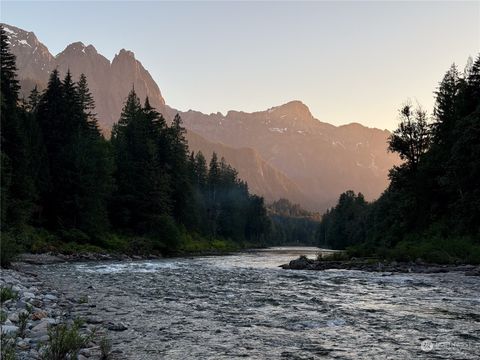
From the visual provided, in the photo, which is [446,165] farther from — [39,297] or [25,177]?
[25,177]

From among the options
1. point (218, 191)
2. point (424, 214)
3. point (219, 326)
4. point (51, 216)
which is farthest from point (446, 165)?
point (218, 191)

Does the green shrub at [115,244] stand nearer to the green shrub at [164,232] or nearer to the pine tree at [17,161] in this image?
the green shrub at [164,232]

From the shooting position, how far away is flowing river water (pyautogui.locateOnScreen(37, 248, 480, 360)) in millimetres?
9289

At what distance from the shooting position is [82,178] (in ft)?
166

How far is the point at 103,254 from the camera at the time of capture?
44.4 m

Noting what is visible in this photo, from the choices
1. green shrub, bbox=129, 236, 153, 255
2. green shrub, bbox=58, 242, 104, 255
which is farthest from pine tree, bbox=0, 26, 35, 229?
green shrub, bbox=129, 236, 153, 255

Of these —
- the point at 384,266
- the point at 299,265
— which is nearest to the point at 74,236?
the point at 299,265

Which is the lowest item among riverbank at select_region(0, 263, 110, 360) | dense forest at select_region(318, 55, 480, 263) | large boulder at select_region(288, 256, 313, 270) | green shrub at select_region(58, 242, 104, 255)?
large boulder at select_region(288, 256, 313, 270)

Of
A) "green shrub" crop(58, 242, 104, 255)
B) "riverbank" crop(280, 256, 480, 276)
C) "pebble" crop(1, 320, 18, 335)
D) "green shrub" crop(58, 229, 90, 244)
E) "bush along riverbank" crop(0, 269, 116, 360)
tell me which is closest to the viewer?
"bush along riverbank" crop(0, 269, 116, 360)

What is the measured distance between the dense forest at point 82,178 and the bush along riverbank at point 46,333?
20.5 m

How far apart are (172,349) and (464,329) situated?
7.62 meters

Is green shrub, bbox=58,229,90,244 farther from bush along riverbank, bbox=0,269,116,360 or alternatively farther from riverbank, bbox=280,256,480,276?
bush along riverbank, bbox=0,269,116,360

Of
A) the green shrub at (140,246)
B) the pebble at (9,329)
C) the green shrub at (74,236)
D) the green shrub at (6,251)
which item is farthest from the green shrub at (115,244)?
the pebble at (9,329)

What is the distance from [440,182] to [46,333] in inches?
1533
